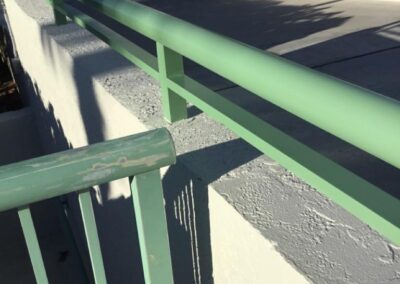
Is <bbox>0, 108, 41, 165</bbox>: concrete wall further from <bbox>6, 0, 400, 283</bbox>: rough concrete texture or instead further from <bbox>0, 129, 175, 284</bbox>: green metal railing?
<bbox>0, 129, 175, 284</bbox>: green metal railing

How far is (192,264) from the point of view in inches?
81.5

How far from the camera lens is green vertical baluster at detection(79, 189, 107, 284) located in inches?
56.9

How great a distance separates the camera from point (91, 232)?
1479mm

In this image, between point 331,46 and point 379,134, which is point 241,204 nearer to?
point 379,134

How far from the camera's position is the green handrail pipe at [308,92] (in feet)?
3.43

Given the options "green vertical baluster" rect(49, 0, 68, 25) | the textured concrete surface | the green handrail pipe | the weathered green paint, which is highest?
the green handrail pipe

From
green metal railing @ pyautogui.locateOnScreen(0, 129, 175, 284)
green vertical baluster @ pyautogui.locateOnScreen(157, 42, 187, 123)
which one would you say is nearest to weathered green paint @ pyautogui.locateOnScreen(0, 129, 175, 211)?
green metal railing @ pyautogui.locateOnScreen(0, 129, 175, 284)

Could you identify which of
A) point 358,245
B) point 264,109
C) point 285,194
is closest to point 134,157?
point 285,194

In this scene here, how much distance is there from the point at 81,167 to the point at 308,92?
23.6 inches

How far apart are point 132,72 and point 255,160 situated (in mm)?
1194

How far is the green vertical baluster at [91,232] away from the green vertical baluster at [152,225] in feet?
0.43

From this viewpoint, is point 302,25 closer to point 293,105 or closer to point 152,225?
point 152,225

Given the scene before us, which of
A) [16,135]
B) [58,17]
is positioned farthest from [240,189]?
[16,135]

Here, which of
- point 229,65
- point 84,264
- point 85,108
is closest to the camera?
point 229,65
